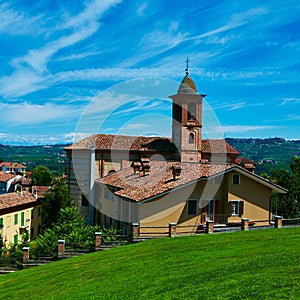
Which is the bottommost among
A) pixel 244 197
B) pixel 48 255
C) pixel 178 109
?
pixel 48 255

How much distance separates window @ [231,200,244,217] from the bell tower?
49.3 feet

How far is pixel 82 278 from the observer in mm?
14953

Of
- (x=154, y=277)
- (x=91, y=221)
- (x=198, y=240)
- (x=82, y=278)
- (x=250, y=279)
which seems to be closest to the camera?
(x=250, y=279)

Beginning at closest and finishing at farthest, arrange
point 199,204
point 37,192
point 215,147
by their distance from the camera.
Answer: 1. point 199,204
2. point 215,147
3. point 37,192

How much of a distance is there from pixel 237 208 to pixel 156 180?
615 centimetres

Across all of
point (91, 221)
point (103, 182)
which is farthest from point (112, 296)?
point (91, 221)

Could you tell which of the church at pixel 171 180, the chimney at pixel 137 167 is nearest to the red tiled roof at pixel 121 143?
the church at pixel 171 180

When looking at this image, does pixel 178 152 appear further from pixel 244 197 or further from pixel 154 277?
pixel 154 277

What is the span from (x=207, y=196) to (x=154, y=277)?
15335mm

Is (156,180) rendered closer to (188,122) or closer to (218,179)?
(218,179)

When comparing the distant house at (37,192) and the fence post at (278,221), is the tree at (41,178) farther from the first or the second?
the fence post at (278,221)

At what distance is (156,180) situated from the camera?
29484 millimetres

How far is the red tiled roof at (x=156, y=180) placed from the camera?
26.6 meters

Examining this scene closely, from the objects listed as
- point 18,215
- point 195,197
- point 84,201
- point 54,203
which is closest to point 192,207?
point 195,197
